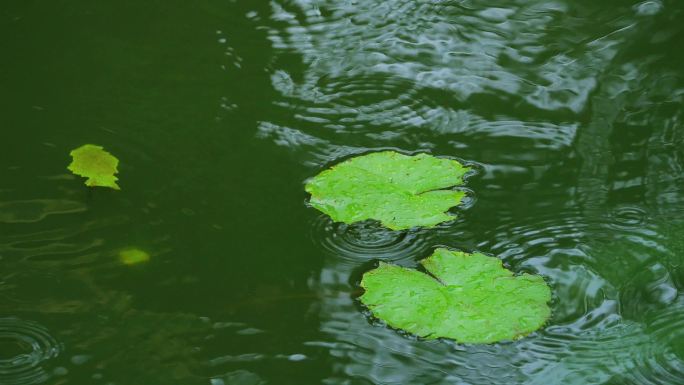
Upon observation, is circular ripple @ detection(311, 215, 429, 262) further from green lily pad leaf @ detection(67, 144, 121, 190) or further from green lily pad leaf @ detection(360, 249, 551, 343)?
green lily pad leaf @ detection(67, 144, 121, 190)

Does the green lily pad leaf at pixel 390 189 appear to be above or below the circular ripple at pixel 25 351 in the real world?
above

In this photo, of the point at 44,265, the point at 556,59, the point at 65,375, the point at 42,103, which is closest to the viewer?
the point at 65,375

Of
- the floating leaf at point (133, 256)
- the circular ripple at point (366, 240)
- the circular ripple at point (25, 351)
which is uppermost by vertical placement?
the circular ripple at point (366, 240)

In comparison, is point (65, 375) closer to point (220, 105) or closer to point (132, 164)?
point (132, 164)

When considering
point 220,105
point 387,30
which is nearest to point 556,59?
point 387,30

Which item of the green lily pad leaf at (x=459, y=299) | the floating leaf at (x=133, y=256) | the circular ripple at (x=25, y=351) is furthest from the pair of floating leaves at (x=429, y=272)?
the circular ripple at (x=25, y=351)

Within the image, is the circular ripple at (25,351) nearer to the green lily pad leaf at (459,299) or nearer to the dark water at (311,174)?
the dark water at (311,174)
